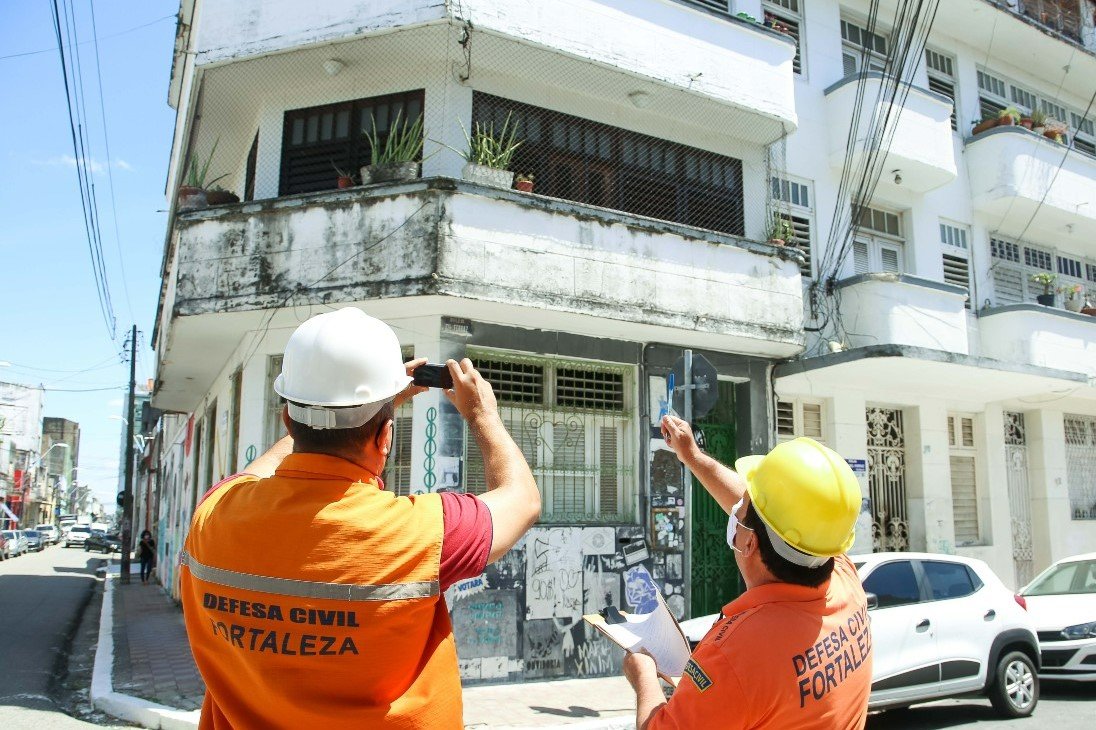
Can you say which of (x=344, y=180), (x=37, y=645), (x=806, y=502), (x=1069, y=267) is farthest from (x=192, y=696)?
(x=1069, y=267)

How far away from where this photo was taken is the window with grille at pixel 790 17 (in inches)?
505

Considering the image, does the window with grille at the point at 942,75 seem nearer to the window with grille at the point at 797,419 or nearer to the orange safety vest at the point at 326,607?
the window with grille at the point at 797,419

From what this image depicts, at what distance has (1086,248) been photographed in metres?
16.5

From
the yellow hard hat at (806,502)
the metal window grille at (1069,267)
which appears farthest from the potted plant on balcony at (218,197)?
the metal window grille at (1069,267)

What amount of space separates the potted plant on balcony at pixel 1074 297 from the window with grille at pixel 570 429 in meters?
9.56

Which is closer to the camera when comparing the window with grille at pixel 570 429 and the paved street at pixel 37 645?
the paved street at pixel 37 645

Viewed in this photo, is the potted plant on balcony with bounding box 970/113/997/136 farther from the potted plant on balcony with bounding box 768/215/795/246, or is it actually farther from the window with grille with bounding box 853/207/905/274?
the potted plant on balcony with bounding box 768/215/795/246

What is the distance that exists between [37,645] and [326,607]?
1254 cm

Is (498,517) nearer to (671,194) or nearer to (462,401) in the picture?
(462,401)

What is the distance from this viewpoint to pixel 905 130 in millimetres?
12461

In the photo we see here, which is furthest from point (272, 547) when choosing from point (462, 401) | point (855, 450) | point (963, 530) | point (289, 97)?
point (963, 530)

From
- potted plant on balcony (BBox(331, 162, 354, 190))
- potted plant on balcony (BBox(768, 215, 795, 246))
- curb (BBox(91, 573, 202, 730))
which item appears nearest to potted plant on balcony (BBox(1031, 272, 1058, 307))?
potted plant on balcony (BBox(768, 215, 795, 246))

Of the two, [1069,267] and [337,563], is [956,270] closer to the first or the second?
[1069,267]

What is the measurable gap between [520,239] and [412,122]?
217cm
